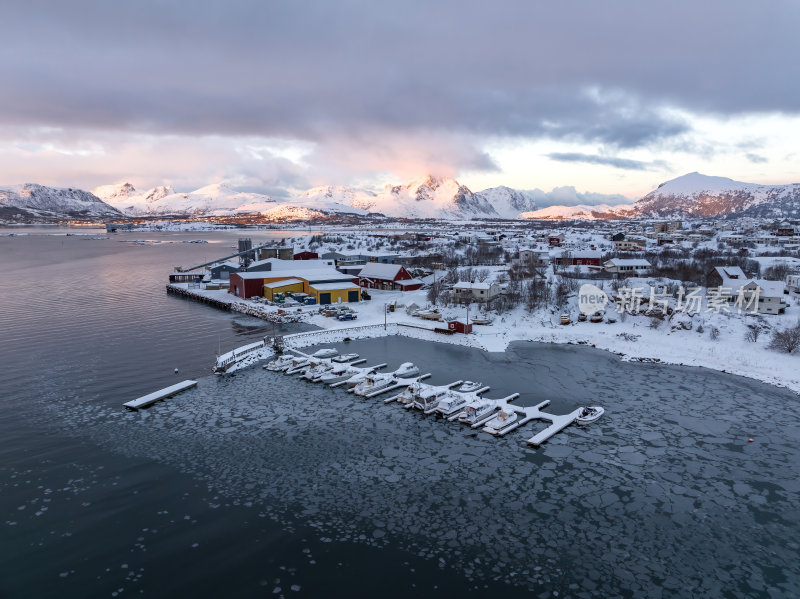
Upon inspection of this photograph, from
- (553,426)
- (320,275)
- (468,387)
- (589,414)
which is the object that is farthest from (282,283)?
(589,414)

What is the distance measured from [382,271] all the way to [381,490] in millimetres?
35543

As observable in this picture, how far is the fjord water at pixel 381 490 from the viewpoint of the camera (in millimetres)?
11492

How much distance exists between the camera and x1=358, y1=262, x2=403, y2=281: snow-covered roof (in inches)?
1895

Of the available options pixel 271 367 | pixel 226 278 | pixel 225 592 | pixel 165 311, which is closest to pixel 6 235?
pixel 226 278

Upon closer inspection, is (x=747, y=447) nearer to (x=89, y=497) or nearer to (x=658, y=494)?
(x=658, y=494)

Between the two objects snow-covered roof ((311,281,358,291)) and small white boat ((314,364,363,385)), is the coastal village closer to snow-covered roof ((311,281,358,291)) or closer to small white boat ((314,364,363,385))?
snow-covered roof ((311,281,358,291))

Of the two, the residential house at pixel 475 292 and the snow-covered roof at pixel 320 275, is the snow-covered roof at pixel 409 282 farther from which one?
the residential house at pixel 475 292

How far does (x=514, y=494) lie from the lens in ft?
47.9

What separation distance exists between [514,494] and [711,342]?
71.9ft

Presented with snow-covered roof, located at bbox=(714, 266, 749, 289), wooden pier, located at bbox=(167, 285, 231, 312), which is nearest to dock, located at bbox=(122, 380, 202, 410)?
wooden pier, located at bbox=(167, 285, 231, 312)

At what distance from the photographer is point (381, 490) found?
1477 centimetres

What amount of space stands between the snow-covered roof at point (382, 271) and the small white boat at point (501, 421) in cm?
2929

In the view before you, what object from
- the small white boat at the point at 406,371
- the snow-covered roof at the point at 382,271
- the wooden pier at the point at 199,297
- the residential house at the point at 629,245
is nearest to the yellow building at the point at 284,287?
the wooden pier at the point at 199,297

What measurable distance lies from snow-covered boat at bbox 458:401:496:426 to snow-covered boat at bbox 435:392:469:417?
0.54 metres
